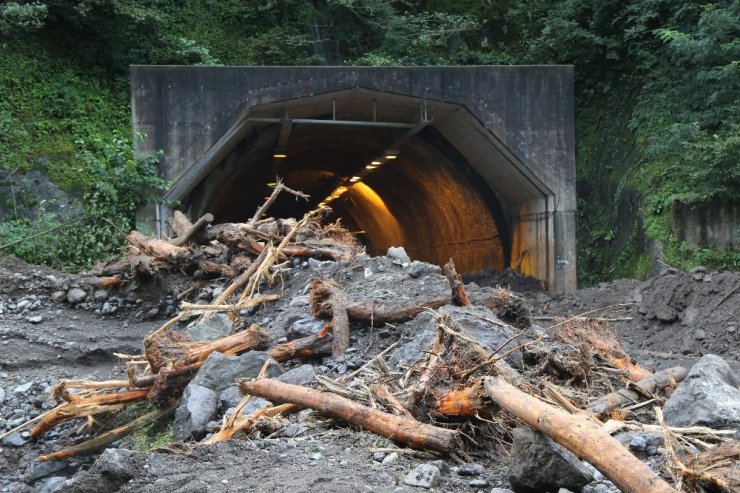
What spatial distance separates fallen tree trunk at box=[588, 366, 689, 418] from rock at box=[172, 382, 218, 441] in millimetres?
2860

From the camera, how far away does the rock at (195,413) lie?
19.6 ft

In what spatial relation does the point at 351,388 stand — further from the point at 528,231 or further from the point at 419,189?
the point at 419,189

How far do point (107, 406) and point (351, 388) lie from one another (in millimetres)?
2742

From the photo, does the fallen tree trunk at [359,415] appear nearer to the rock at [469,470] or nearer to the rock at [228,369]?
the rock at [469,470]

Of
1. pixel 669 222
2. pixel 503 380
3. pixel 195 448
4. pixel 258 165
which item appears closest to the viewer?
pixel 503 380

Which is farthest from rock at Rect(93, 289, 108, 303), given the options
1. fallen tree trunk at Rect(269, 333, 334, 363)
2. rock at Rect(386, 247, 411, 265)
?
fallen tree trunk at Rect(269, 333, 334, 363)

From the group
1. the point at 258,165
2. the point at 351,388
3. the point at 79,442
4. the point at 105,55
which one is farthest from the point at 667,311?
the point at 105,55

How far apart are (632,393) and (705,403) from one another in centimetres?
105

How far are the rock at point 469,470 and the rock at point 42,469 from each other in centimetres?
404

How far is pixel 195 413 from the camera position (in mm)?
6094

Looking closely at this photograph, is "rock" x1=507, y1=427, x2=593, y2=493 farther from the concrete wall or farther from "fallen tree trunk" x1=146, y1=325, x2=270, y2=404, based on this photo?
the concrete wall

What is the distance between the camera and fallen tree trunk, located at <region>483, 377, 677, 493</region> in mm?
3281

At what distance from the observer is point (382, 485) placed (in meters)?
4.17

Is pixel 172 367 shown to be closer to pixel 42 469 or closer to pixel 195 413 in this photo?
pixel 195 413
